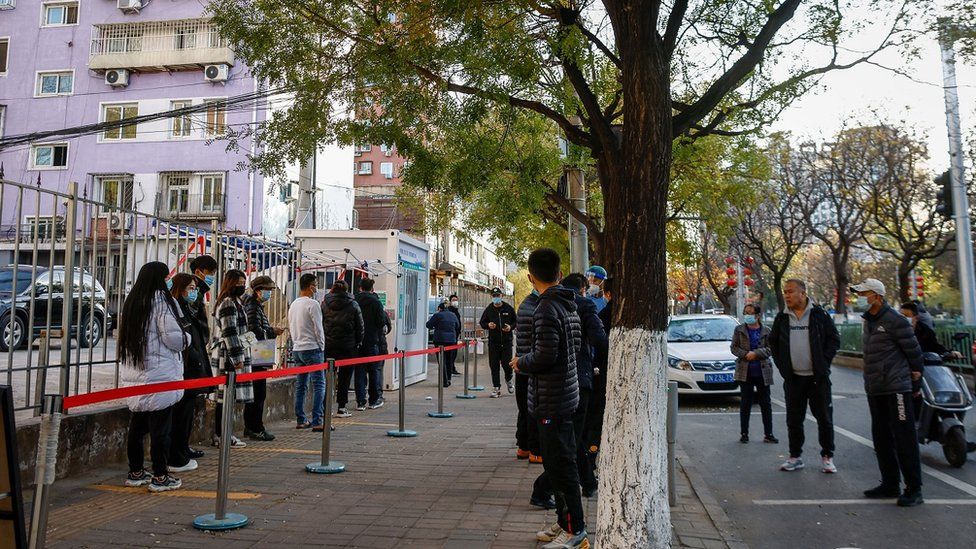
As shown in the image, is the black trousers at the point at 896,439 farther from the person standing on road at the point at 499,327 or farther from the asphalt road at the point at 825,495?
the person standing on road at the point at 499,327

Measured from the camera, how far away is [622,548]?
4078 millimetres

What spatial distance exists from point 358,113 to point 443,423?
14.9 ft

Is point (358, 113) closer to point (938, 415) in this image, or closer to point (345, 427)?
point (345, 427)

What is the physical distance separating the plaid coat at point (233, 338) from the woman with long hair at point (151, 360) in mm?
1276

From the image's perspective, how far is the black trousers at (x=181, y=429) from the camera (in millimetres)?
6484

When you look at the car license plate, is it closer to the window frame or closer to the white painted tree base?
the white painted tree base

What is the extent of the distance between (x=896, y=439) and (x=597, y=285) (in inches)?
125

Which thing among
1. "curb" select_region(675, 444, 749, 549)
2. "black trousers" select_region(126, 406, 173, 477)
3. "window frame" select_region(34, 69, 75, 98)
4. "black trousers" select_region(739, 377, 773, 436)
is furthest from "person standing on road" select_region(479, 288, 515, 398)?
"window frame" select_region(34, 69, 75, 98)

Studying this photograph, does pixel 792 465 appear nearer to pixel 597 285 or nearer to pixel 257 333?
pixel 597 285

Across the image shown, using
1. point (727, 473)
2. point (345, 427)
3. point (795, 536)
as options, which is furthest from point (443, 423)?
point (795, 536)

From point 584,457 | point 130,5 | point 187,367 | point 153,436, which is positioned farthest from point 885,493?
point 130,5

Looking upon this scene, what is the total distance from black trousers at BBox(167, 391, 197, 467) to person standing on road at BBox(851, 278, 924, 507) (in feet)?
20.0

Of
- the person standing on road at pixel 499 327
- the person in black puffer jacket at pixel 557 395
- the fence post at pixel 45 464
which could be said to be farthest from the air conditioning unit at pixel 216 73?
the fence post at pixel 45 464

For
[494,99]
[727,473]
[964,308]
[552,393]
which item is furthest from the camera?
[964,308]
